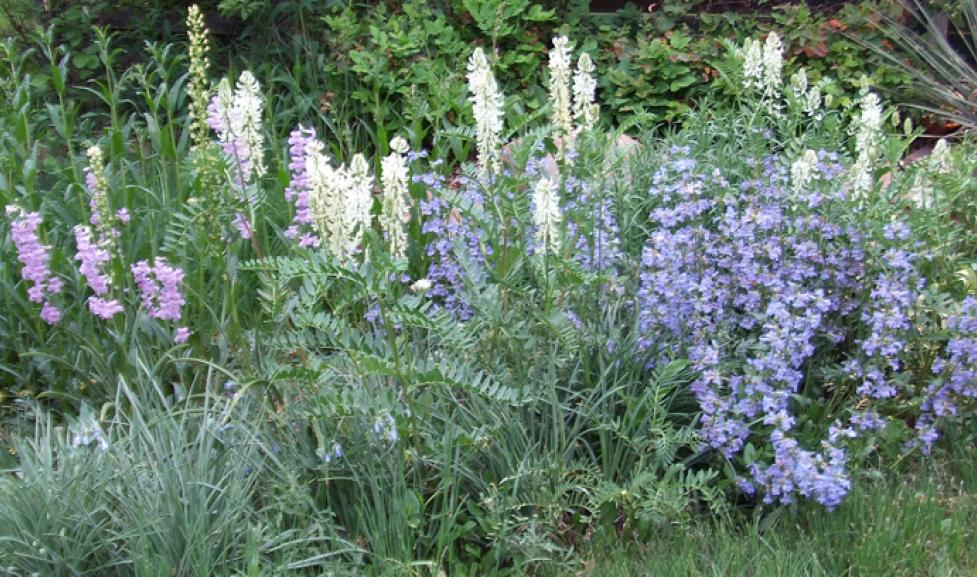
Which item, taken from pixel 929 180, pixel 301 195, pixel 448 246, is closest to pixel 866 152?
pixel 929 180

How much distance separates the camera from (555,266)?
3.27m

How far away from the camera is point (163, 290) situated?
144 inches

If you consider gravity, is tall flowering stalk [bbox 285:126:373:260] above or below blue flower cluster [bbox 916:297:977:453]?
above

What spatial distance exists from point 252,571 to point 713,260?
5.91 feet

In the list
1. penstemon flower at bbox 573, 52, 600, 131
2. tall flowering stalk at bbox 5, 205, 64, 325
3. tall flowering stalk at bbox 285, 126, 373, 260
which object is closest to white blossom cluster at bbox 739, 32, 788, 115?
penstemon flower at bbox 573, 52, 600, 131

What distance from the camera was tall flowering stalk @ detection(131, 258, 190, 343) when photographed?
142 inches

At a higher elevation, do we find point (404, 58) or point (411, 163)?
point (404, 58)

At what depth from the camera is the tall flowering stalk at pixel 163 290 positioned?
3.60m

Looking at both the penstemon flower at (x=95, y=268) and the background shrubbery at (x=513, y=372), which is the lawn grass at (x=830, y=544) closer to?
the background shrubbery at (x=513, y=372)

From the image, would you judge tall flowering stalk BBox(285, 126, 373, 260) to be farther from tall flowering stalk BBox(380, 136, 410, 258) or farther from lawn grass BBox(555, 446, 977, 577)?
lawn grass BBox(555, 446, 977, 577)

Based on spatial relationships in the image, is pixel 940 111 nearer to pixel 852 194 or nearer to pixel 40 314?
pixel 852 194

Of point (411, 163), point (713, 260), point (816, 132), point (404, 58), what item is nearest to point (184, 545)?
point (713, 260)

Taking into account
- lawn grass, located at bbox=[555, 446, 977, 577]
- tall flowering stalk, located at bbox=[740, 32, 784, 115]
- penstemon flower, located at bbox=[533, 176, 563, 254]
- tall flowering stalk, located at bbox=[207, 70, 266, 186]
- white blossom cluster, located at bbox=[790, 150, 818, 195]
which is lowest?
lawn grass, located at bbox=[555, 446, 977, 577]

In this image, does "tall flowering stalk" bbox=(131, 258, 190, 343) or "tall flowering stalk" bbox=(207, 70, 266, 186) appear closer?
"tall flowering stalk" bbox=(207, 70, 266, 186)
